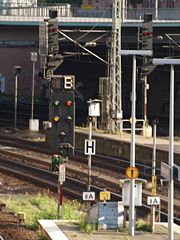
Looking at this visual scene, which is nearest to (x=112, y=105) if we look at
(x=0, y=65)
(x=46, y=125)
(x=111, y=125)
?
(x=111, y=125)

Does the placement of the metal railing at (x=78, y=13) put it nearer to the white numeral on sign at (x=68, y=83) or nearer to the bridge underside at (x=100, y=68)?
the bridge underside at (x=100, y=68)

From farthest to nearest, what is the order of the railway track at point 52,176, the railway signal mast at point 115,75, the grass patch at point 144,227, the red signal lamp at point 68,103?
1. the railway signal mast at point 115,75
2. the railway track at point 52,176
3. the grass patch at point 144,227
4. the red signal lamp at point 68,103

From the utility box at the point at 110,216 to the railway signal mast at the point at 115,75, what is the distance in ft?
78.6

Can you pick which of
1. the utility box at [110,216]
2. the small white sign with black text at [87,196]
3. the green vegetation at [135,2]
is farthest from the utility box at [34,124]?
the green vegetation at [135,2]

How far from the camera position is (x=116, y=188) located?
106ft

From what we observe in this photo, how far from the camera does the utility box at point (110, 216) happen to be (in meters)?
21.8

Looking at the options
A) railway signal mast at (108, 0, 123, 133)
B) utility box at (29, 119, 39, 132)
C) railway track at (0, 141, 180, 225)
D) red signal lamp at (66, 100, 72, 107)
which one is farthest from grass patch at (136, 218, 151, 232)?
utility box at (29, 119, 39, 132)

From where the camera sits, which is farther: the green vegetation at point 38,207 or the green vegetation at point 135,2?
the green vegetation at point 135,2

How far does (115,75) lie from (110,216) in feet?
82.5

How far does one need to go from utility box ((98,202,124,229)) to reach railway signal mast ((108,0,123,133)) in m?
24.0

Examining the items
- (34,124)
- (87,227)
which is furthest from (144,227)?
(34,124)

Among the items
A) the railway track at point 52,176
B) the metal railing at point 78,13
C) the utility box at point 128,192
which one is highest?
the metal railing at point 78,13

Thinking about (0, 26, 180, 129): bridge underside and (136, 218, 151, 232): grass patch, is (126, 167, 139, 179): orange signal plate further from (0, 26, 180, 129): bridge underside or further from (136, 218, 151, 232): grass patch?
(0, 26, 180, 129): bridge underside

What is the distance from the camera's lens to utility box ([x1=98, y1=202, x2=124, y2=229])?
71.7 feet
